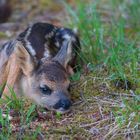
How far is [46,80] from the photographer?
20.8ft

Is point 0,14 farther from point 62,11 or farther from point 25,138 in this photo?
point 25,138

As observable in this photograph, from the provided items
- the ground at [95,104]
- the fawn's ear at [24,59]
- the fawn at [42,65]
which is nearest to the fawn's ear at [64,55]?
the fawn at [42,65]

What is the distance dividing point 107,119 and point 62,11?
4717mm

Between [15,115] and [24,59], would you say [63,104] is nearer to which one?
[15,115]

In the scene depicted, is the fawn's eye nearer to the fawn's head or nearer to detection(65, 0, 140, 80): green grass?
the fawn's head

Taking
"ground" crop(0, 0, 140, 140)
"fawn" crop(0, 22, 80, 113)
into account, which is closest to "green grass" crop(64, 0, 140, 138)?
→ "ground" crop(0, 0, 140, 140)

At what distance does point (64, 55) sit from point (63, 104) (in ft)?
2.88

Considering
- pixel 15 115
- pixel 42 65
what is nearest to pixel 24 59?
pixel 42 65

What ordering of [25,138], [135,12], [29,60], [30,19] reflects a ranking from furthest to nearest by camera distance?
[30,19] < [135,12] < [29,60] < [25,138]

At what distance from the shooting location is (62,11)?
10344mm

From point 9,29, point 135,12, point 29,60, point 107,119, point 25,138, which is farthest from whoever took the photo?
point 9,29

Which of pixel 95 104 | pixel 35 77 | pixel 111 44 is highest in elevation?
pixel 111 44

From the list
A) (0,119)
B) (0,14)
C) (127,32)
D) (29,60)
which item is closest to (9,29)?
(0,14)

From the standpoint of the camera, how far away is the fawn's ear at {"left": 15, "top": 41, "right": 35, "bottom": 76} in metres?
6.60
